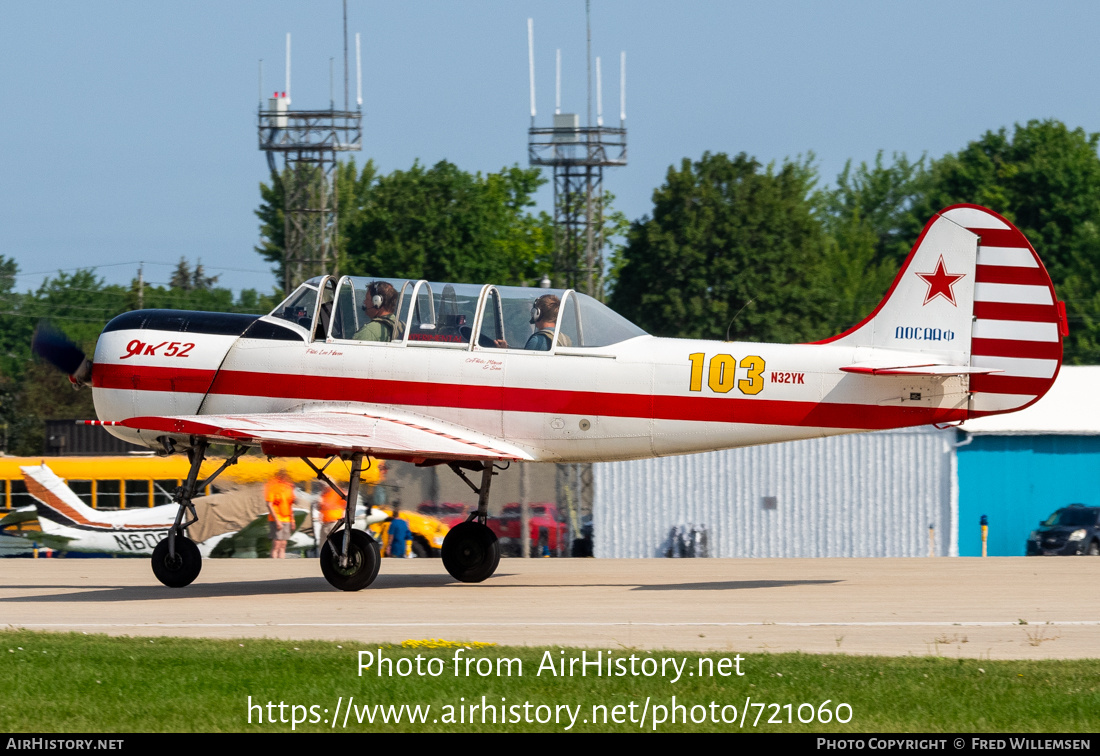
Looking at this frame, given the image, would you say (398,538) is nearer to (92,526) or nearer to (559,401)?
(92,526)

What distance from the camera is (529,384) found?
13.2 meters

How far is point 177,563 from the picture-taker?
13383mm

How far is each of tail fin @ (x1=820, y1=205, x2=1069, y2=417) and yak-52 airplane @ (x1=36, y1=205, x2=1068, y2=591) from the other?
0.05ft

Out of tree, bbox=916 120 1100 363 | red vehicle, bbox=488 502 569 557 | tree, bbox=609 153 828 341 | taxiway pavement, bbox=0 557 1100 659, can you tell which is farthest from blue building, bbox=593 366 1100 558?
tree, bbox=916 120 1100 363

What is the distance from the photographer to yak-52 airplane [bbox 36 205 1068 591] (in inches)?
497

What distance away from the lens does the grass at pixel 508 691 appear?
691cm

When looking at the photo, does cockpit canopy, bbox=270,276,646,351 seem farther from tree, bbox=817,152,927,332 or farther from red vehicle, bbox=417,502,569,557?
tree, bbox=817,152,927,332

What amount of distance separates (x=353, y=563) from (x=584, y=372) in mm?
3092

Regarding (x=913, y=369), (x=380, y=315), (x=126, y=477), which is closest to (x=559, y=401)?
(x=380, y=315)

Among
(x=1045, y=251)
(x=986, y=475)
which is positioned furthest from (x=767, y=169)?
(x=986, y=475)

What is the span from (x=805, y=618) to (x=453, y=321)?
4986 millimetres

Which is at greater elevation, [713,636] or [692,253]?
[692,253]
